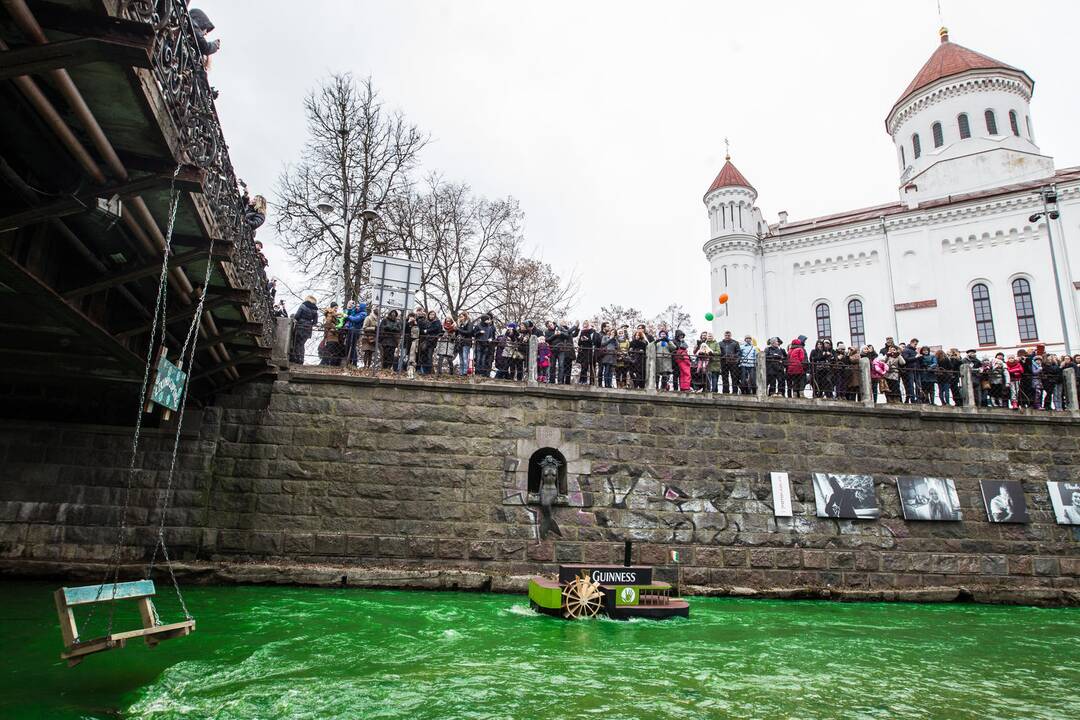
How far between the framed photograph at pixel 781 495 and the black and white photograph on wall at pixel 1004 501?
4.54 meters

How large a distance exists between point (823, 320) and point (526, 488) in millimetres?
28746

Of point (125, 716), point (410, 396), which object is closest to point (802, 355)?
point (410, 396)

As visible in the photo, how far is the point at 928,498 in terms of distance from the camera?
14562mm

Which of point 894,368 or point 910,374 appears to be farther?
point 910,374

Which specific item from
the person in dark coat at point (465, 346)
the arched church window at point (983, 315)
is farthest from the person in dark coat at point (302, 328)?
the arched church window at point (983, 315)

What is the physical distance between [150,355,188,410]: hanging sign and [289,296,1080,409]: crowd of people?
511 centimetres

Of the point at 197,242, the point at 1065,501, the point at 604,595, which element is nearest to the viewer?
the point at 197,242

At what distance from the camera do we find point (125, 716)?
528 centimetres

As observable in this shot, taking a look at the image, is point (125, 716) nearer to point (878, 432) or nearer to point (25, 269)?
point (25, 269)

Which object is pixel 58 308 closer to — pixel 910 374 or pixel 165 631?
pixel 165 631

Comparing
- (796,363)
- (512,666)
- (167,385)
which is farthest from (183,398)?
(796,363)

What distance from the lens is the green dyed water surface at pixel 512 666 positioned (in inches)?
232

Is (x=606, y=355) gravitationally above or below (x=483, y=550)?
above

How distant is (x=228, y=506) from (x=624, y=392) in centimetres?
822
